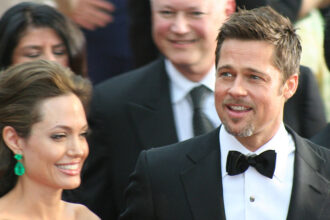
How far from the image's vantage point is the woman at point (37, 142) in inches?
174

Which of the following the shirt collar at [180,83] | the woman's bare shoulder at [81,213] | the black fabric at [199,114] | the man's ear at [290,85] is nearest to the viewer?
the man's ear at [290,85]

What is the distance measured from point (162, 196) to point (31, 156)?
709 mm

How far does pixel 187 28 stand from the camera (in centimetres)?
538

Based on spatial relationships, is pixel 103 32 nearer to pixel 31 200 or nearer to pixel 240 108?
pixel 31 200

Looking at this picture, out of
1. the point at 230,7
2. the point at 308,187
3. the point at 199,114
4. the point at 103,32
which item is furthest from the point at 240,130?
the point at 103,32

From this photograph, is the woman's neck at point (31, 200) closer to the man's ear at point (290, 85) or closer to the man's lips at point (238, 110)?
the man's lips at point (238, 110)

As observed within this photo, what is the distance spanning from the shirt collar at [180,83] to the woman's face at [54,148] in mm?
994

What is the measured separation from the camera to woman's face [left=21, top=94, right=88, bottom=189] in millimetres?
4414

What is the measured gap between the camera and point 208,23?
5387mm

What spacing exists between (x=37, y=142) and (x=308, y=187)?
140 centimetres

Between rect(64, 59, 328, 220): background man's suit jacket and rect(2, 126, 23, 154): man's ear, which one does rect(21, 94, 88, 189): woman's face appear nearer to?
rect(2, 126, 23, 154): man's ear

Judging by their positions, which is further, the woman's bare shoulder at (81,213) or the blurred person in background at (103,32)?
the blurred person in background at (103,32)

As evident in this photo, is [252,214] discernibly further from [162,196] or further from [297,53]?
[297,53]

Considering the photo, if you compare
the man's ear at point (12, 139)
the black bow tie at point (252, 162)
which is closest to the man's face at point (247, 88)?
the black bow tie at point (252, 162)
